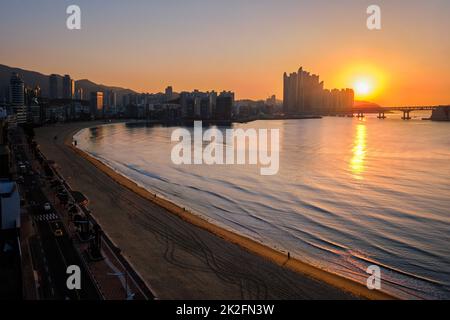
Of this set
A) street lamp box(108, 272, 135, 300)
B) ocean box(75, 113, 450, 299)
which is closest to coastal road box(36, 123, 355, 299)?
street lamp box(108, 272, 135, 300)

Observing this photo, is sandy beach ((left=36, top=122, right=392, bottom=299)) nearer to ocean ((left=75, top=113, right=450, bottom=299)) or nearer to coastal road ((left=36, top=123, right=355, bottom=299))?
coastal road ((left=36, top=123, right=355, bottom=299))

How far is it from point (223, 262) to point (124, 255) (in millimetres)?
2953

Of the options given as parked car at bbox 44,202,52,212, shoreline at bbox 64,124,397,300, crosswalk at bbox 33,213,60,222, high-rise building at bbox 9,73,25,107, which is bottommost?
shoreline at bbox 64,124,397,300

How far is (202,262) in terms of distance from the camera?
446 inches

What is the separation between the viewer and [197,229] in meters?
14.6

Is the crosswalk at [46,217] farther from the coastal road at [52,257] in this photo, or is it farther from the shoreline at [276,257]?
the shoreline at [276,257]

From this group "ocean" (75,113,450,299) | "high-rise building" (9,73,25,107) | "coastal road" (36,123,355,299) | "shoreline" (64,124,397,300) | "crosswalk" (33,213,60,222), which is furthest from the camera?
"high-rise building" (9,73,25,107)

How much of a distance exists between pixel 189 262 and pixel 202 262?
0.38 meters

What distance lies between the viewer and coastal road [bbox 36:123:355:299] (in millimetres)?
9648

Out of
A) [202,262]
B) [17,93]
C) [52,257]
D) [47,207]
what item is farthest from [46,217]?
[17,93]

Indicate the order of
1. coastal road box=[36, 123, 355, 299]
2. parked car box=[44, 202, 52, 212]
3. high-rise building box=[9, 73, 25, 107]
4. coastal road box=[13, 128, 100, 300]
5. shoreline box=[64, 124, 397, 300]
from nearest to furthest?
coastal road box=[13, 128, 100, 300]
coastal road box=[36, 123, 355, 299]
shoreline box=[64, 124, 397, 300]
parked car box=[44, 202, 52, 212]
high-rise building box=[9, 73, 25, 107]

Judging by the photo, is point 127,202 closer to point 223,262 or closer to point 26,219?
point 26,219

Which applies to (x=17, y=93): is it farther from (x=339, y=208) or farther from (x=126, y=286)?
(x=126, y=286)
